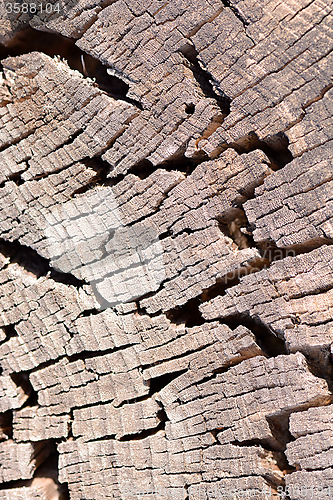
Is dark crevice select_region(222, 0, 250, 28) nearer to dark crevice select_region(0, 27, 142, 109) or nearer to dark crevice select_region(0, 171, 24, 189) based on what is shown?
dark crevice select_region(0, 27, 142, 109)

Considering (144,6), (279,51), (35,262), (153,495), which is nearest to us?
(279,51)

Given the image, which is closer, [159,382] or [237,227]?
[237,227]

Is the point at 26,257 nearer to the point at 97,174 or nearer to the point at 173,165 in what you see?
the point at 97,174

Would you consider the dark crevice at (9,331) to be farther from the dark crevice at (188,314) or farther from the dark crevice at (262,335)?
the dark crevice at (262,335)

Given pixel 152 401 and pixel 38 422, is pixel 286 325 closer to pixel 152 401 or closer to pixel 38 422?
pixel 152 401

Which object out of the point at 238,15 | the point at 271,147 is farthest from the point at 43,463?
the point at 238,15

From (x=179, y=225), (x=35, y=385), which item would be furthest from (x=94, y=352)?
(x=179, y=225)
